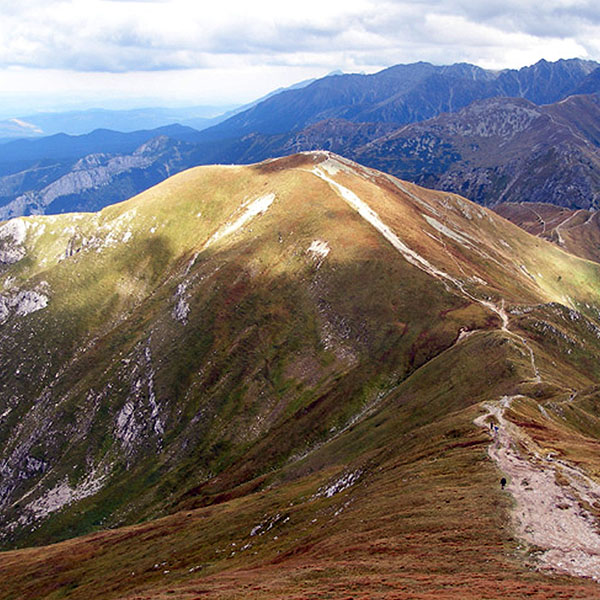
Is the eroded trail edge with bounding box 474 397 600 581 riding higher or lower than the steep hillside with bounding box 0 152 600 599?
higher

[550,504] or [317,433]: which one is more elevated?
[550,504]

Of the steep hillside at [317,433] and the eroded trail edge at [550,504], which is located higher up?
the eroded trail edge at [550,504]

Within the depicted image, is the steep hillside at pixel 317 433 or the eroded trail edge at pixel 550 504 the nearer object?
the eroded trail edge at pixel 550 504

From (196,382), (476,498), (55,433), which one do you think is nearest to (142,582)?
(476,498)

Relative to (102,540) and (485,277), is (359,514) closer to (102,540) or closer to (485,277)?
(102,540)

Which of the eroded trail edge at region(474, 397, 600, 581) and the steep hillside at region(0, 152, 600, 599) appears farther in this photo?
the steep hillside at region(0, 152, 600, 599)
